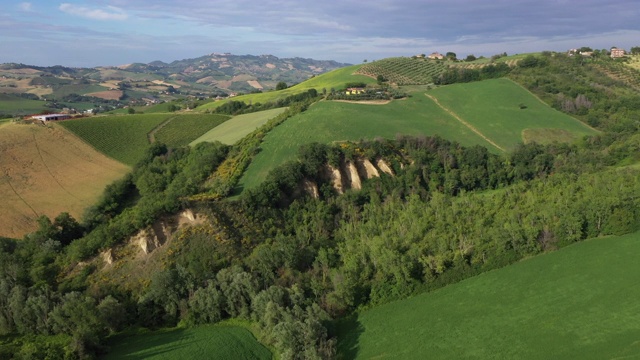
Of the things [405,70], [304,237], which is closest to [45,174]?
[304,237]

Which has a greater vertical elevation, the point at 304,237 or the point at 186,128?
the point at 186,128

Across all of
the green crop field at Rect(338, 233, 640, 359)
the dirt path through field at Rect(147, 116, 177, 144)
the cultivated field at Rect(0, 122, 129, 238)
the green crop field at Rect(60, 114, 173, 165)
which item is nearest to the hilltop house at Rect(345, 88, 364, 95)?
the dirt path through field at Rect(147, 116, 177, 144)

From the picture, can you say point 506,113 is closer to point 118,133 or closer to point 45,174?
point 118,133

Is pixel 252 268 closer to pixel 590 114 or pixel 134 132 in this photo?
pixel 134 132

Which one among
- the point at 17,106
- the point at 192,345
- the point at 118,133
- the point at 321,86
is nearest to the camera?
the point at 192,345

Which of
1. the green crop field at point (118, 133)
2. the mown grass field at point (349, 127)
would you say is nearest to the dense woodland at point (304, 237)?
the mown grass field at point (349, 127)

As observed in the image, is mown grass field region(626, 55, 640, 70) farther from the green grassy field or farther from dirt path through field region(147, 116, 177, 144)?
dirt path through field region(147, 116, 177, 144)

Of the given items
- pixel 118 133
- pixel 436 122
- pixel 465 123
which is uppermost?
pixel 436 122
